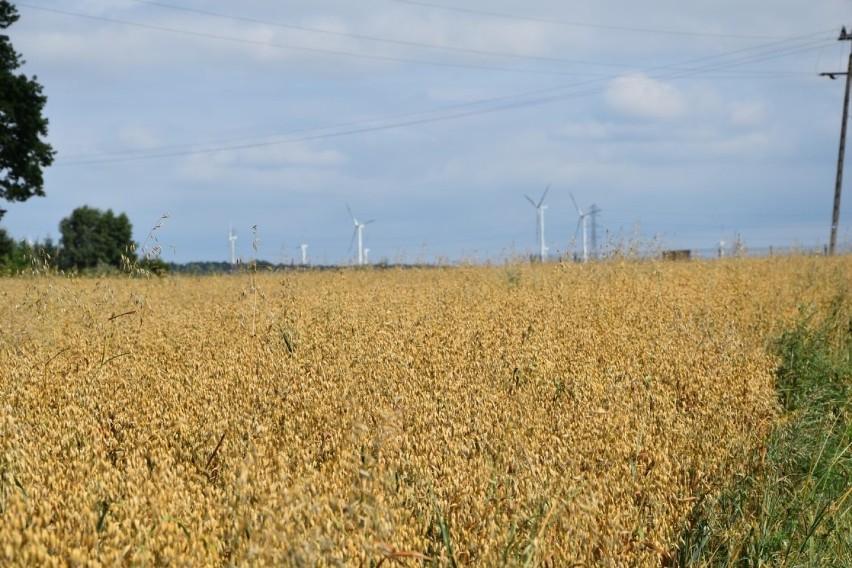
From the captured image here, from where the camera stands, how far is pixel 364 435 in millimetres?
3293

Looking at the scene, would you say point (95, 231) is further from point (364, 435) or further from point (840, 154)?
point (364, 435)

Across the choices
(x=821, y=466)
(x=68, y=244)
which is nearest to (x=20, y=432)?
(x=821, y=466)

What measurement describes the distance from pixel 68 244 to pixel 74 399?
71390 millimetres

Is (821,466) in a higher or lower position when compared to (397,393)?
lower

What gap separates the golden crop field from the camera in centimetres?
240

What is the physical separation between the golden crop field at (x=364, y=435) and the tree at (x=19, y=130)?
91.4 ft

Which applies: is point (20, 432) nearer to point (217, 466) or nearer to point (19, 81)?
point (217, 466)

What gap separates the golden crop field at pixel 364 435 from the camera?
7.88ft

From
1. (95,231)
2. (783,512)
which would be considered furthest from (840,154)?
(95,231)

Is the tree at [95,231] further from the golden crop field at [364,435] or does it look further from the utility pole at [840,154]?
the golden crop field at [364,435]

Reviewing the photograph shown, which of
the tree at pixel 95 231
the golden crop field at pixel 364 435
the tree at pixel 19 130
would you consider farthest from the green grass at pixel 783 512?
the tree at pixel 95 231

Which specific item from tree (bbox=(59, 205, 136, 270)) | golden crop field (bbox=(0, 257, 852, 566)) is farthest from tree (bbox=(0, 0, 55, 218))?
tree (bbox=(59, 205, 136, 270))

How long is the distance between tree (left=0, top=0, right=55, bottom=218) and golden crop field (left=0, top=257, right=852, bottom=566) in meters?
27.9

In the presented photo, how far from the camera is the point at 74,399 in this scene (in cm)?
404
